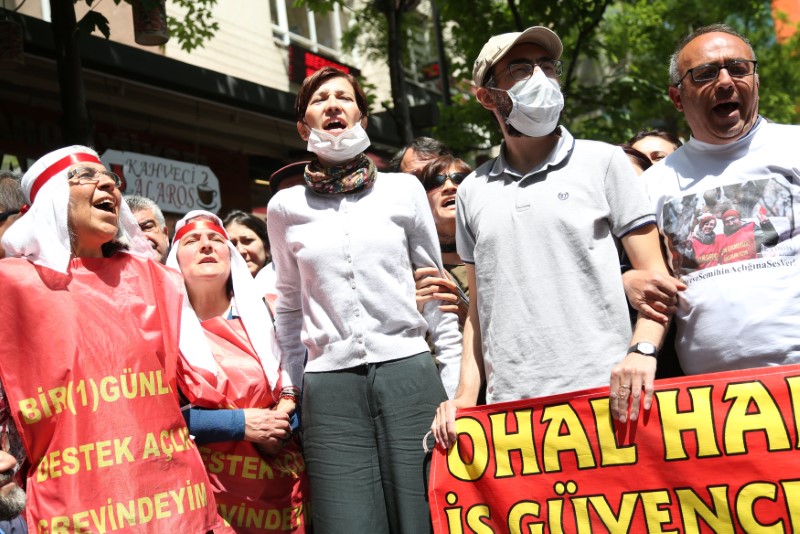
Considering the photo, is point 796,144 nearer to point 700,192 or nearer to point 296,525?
point 700,192

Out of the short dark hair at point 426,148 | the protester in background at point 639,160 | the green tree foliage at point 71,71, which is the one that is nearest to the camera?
the protester in background at point 639,160

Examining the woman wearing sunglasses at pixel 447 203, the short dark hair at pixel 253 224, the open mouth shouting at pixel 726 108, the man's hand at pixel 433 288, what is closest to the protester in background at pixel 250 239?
the short dark hair at pixel 253 224

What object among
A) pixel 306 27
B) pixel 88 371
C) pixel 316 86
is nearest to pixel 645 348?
pixel 316 86

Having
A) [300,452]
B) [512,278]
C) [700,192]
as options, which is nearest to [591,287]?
[512,278]

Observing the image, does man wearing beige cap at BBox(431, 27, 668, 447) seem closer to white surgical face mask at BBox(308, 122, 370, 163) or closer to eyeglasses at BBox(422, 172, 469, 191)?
white surgical face mask at BBox(308, 122, 370, 163)

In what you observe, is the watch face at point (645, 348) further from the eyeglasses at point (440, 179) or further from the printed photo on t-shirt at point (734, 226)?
the eyeglasses at point (440, 179)

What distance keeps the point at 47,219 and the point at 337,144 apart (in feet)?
3.85

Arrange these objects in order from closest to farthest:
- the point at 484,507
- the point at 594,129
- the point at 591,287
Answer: the point at 591,287 < the point at 484,507 < the point at 594,129

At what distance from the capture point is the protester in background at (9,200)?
423 centimetres

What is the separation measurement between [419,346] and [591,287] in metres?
0.79

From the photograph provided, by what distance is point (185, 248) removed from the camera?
4.24m

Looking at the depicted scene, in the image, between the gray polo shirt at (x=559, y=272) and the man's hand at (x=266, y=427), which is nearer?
the gray polo shirt at (x=559, y=272)

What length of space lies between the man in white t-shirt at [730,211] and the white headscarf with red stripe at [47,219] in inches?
89.3

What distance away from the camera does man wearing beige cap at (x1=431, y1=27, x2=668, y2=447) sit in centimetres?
306
